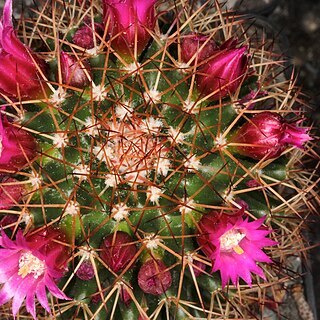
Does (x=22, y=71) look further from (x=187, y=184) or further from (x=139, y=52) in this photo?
(x=187, y=184)

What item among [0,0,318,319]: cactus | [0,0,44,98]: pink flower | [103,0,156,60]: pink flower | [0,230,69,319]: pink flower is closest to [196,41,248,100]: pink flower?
[0,0,318,319]: cactus

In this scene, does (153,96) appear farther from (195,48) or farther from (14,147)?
(14,147)

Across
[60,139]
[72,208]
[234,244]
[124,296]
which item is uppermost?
[60,139]

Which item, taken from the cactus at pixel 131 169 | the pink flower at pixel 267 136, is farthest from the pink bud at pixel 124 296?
the pink flower at pixel 267 136

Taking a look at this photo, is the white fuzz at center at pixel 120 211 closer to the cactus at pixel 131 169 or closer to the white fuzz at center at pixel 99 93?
the cactus at pixel 131 169

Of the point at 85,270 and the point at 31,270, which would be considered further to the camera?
the point at 85,270

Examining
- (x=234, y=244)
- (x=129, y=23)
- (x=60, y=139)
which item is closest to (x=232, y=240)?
(x=234, y=244)
